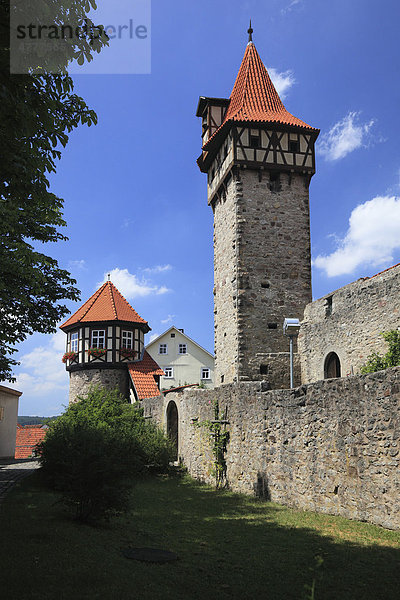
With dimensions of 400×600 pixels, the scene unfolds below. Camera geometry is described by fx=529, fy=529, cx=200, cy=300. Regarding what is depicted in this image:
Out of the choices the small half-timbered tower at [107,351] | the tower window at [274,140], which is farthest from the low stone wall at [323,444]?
the small half-timbered tower at [107,351]

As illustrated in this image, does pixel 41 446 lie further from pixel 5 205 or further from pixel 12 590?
pixel 12 590

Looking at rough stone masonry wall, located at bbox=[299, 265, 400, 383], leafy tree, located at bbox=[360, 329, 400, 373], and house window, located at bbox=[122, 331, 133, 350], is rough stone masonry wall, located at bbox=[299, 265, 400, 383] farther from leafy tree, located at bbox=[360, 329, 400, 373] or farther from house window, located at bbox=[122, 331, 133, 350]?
house window, located at bbox=[122, 331, 133, 350]

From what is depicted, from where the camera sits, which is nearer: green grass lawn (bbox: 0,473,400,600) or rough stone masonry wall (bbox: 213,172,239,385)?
green grass lawn (bbox: 0,473,400,600)

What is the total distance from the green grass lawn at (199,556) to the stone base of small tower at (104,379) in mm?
18640

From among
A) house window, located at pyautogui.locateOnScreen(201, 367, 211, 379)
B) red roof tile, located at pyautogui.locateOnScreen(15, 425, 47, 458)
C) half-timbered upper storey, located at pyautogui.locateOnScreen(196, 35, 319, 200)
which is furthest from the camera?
house window, located at pyautogui.locateOnScreen(201, 367, 211, 379)

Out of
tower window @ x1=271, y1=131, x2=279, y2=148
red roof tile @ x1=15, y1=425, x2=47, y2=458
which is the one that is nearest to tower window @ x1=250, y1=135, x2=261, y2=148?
tower window @ x1=271, y1=131, x2=279, y2=148

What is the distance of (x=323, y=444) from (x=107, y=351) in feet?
68.5

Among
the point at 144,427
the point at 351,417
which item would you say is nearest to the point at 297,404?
the point at 351,417

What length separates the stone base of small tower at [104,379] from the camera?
1121 inches

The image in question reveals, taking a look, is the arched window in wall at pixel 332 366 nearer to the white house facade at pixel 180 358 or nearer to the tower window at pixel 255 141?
the tower window at pixel 255 141

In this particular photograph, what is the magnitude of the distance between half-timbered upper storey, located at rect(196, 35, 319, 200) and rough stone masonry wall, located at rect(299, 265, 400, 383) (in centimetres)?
620

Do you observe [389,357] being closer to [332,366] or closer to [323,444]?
[332,366]

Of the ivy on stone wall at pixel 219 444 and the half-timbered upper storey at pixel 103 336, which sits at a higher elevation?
the half-timbered upper storey at pixel 103 336

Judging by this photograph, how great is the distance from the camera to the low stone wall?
26.2 feet
